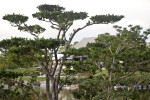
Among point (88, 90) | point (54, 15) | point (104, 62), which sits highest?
point (54, 15)

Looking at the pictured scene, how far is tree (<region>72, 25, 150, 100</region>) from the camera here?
6.96 m

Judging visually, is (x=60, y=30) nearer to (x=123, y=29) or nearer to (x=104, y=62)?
(x=104, y=62)

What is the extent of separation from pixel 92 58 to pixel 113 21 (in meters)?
2.11

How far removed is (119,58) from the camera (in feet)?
24.0

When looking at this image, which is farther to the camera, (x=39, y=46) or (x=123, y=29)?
(x=123, y=29)

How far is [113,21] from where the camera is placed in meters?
8.52

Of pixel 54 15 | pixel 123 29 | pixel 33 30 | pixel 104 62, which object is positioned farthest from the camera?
pixel 123 29

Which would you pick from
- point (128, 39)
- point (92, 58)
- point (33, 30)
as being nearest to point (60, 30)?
point (33, 30)

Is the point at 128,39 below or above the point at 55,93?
above

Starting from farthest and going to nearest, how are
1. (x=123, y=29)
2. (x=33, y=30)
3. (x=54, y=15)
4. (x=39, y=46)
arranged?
1. (x=123, y=29)
2. (x=33, y=30)
3. (x=54, y=15)
4. (x=39, y=46)

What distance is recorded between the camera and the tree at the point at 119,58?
Answer: 22.8 ft

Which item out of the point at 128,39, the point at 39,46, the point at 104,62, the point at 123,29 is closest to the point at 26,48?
the point at 39,46

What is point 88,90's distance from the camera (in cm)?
834

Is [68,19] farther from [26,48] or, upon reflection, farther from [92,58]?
[26,48]
